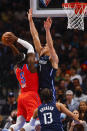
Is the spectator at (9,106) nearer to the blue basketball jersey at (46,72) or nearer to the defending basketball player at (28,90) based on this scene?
the defending basketball player at (28,90)

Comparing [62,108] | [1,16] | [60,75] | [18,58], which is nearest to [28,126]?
[62,108]

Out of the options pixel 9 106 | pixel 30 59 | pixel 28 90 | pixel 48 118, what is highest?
pixel 30 59

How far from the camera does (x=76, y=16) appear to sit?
7.26 meters

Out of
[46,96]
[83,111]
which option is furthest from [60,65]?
[46,96]

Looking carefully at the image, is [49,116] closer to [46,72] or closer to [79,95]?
[46,72]

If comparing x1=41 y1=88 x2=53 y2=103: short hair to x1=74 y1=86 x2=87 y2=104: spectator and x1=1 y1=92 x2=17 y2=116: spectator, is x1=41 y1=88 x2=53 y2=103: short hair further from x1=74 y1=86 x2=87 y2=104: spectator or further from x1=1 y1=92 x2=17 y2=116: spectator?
x1=1 y1=92 x2=17 y2=116: spectator

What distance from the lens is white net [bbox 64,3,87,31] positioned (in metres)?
7.24

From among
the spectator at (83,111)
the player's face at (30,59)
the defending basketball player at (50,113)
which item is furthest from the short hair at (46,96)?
the spectator at (83,111)

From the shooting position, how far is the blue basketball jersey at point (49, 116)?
5.66 metres

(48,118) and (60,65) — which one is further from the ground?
(48,118)

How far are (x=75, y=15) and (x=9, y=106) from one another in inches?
152

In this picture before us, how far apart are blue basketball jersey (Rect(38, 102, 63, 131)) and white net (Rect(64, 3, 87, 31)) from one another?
2128mm

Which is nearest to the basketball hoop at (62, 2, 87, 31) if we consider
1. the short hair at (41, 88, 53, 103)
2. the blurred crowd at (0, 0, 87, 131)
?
the blurred crowd at (0, 0, 87, 131)

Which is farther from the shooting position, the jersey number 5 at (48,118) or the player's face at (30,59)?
the player's face at (30,59)
